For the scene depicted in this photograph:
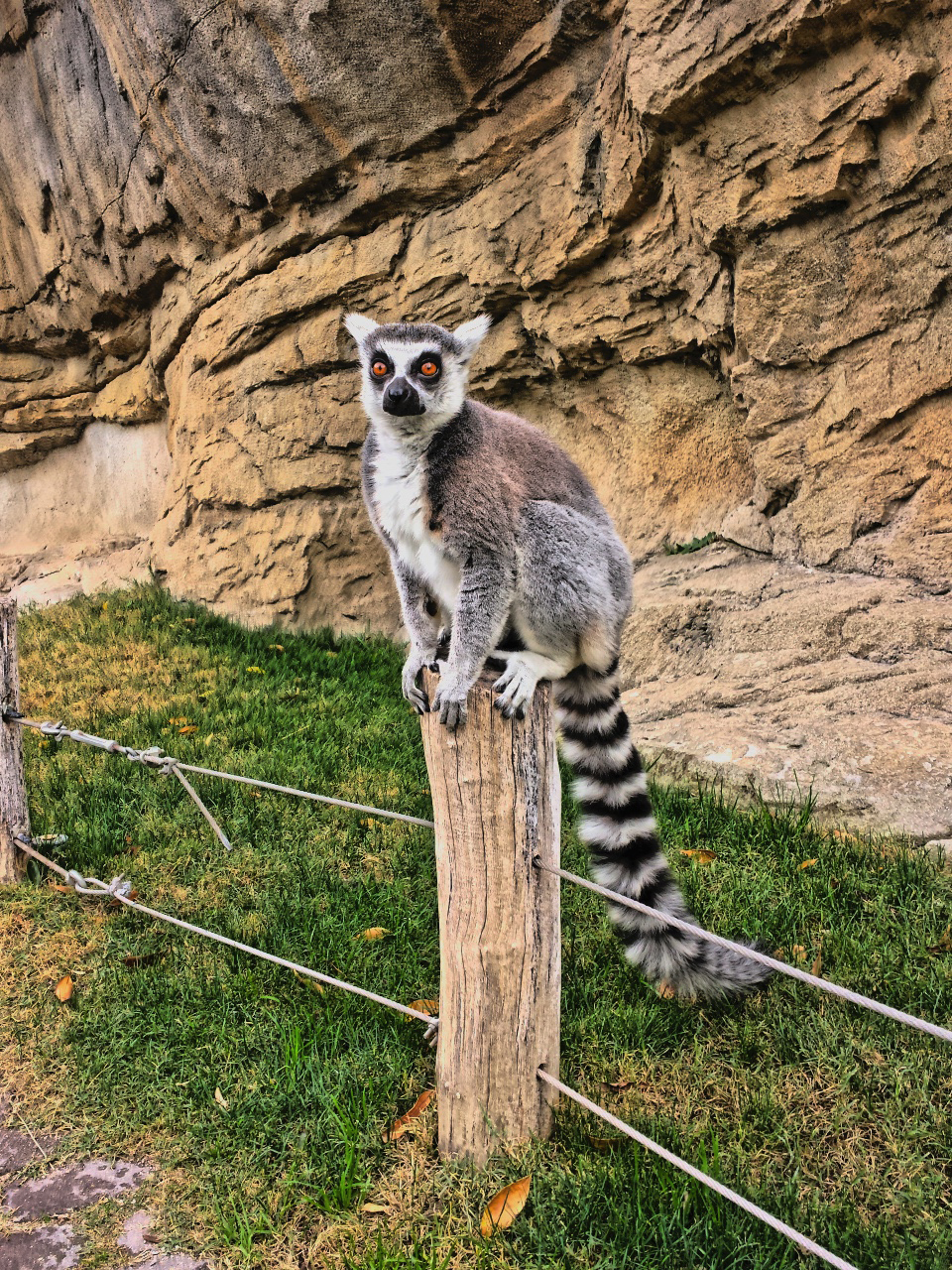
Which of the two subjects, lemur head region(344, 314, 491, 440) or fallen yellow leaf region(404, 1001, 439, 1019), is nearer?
fallen yellow leaf region(404, 1001, 439, 1019)

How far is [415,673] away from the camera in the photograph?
2.83m

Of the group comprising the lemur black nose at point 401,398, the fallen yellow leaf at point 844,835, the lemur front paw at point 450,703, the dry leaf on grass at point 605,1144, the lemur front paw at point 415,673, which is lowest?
the dry leaf on grass at point 605,1144

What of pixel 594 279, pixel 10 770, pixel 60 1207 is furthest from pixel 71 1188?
pixel 594 279

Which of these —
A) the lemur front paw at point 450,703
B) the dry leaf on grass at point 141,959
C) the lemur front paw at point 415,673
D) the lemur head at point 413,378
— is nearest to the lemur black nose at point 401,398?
the lemur head at point 413,378

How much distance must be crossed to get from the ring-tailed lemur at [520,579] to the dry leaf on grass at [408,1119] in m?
0.67

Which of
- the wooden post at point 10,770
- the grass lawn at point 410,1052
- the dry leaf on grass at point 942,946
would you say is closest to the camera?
the grass lawn at point 410,1052

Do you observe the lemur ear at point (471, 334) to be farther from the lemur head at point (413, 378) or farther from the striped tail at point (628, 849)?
the striped tail at point (628, 849)

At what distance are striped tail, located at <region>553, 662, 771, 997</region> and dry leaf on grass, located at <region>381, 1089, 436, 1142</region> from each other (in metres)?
0.66

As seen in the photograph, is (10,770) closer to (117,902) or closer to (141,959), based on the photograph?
(117,902)

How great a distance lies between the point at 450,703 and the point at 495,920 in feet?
1.67

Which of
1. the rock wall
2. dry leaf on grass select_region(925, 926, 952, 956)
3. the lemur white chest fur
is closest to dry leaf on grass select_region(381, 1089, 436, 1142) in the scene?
the lemur white chest fur

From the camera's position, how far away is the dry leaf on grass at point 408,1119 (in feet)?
7.15

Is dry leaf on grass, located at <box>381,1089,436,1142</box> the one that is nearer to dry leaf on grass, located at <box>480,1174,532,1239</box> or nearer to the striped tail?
dry leaf on grass, located at <box>480,1174,532,1239</box>

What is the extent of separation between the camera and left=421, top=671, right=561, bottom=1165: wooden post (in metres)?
1.94
